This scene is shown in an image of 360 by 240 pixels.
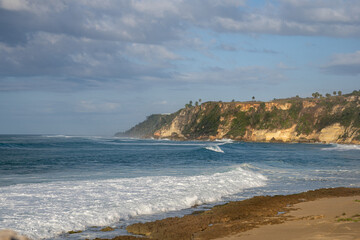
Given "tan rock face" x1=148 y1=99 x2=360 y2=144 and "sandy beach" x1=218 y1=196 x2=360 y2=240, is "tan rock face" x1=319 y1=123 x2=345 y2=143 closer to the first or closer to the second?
"tan rock face" x1=148 y1=99 x2=360 y2=144

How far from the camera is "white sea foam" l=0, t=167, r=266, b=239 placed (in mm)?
10966

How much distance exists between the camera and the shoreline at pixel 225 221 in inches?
389

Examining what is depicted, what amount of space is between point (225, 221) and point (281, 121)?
10803 centimetres

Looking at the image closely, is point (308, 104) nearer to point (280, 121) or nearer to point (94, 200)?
point (280, 121)

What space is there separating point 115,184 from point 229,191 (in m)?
5.63

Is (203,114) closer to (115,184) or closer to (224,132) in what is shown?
(224,132)

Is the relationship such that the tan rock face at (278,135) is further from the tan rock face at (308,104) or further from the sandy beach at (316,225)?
the sandy beach at (316,225)

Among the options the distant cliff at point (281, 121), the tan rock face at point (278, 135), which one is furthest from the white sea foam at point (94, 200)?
the tan rock face at point (278, 135)

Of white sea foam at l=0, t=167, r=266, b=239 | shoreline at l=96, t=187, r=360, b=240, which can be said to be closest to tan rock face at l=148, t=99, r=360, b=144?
white sea foam at l=0, t=167, r=266, b=239

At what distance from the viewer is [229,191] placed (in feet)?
60.2

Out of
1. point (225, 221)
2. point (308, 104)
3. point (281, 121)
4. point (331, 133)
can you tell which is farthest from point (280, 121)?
point (225, 221)

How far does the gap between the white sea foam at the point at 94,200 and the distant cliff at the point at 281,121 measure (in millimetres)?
88217

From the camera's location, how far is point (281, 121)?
115125 mm

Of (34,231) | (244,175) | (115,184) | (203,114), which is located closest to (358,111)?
(203,114)
